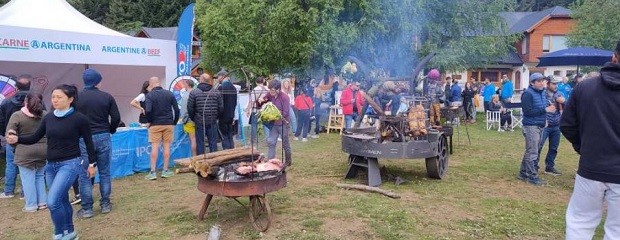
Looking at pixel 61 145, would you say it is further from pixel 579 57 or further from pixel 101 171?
pixel 579 57

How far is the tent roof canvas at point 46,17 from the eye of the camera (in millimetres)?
8930

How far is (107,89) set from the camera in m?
11.7

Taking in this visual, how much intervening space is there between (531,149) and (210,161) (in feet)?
16.4

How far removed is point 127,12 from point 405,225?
37225 mm

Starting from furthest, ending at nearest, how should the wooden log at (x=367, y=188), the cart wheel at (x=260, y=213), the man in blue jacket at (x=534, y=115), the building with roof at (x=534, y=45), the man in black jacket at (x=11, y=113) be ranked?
the building with roof at (x=534, y=45)
the man in blue jacket at (x=534, y=115)
the wooden log at (x=367, y=188)
the man in black jacket at (x=11, y=113)
the cart wheel at (x=260, y=213)

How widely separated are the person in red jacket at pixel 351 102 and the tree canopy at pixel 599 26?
57.3ft

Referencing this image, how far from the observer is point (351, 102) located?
12344 mm

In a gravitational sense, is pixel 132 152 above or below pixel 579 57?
below

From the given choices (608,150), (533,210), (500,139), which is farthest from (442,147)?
(500,139)

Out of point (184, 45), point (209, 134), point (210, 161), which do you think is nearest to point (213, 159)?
point (210, 161)

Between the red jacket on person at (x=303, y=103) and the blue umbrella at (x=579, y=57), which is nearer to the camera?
the blue umbrella at (x=579, y=57)

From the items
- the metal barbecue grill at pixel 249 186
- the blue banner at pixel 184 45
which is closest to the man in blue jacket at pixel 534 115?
the metal barbecue grill at pixel 249 186

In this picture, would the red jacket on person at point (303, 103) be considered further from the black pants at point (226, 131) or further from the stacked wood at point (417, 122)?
the stacked wood at point (417, 122)

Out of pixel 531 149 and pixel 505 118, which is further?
pixel 505 118
